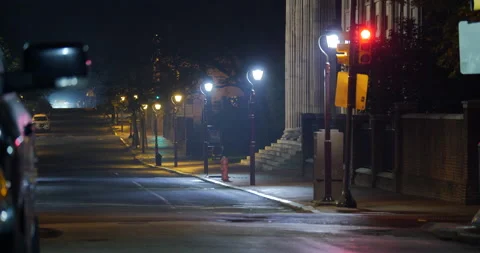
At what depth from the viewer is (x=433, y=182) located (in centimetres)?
2648

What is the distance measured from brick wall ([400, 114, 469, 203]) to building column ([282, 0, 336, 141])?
68.9 ft

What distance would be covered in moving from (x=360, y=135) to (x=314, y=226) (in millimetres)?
17888

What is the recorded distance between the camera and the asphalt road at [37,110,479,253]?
12.9 m

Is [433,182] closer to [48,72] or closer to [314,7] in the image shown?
[48,72]

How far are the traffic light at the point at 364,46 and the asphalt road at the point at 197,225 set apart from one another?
4094 mm

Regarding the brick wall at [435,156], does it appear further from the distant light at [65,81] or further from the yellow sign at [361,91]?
the distant light at [65,81]

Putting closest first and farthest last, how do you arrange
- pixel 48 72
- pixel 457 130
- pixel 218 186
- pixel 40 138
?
pixel 48 72, pixel 457 130, pixel 218 186, pixel 40 138

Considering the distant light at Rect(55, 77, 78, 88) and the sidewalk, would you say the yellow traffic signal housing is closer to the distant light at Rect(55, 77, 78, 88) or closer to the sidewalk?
the sidewalk

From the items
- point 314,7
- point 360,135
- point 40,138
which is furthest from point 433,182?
point 40,138

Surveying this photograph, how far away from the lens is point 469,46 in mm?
13148

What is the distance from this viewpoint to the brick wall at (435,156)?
2423 cm

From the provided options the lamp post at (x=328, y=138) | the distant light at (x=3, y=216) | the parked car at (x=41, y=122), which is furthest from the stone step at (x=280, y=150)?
the parked car at (x=41, y=122)

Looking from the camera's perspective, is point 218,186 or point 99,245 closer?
point 99,245

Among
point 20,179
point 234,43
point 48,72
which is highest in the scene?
point 234,43
